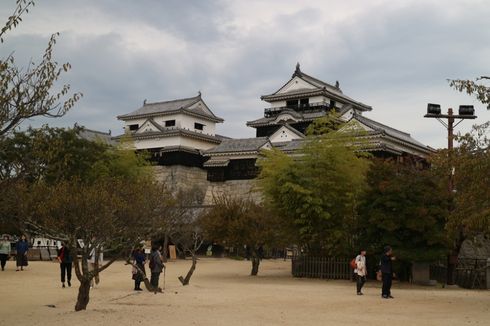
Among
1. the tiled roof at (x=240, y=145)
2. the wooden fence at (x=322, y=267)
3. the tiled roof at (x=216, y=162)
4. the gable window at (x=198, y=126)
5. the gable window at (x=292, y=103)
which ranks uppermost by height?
the gable window at (x=292, y=103)

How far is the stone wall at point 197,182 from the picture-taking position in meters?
51.9

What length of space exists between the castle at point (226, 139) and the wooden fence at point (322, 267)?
69.0 ft

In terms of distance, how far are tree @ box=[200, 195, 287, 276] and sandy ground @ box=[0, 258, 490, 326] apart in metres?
4.24

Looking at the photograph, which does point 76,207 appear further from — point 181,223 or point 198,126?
point 198,126

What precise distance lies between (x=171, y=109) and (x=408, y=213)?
3853 centimetres

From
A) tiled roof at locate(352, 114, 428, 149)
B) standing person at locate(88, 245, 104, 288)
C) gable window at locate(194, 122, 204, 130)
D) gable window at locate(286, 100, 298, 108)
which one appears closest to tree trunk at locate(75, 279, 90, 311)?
standing person at locate(88, 245, 104, 288)

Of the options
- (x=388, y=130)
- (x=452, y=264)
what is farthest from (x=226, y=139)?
(x=452, y=264)

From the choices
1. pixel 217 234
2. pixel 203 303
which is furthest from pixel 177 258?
pixel 203 303

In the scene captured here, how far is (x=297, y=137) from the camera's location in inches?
2021

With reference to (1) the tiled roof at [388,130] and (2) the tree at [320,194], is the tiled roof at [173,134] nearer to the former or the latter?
(1) the tiled roof at [388,130]

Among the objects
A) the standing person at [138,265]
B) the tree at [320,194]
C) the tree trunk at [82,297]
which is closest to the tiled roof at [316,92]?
the tree at [320,194]

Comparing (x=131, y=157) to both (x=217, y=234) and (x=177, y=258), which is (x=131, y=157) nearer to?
(x=177, y=258)

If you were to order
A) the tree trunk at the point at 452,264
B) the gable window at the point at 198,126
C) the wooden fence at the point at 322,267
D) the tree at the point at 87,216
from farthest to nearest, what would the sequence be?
the gable window at the point at 198,126 < the wooden fence at the point at 322,267 < the tree trunk at the point at 452,264 < the tree at the point at 87,216

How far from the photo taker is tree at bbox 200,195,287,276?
26.7 meters
